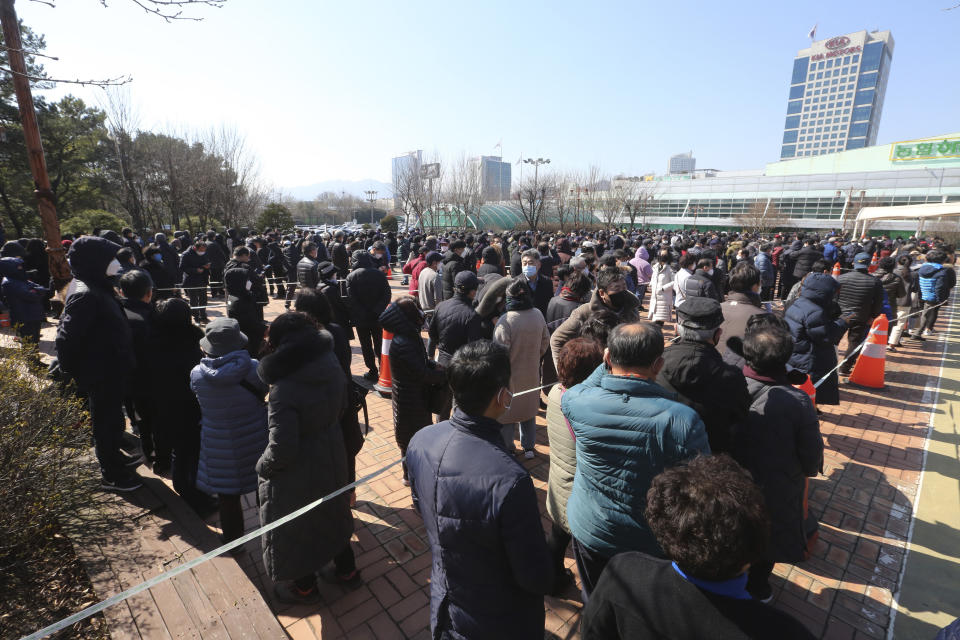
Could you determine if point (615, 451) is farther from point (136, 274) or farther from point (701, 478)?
point (136, 274)

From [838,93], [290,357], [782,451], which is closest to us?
[290,357]

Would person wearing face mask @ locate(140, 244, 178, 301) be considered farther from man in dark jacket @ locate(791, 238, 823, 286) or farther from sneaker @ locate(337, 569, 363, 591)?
man in dark jacket @ locate(791, 238, 823, 286)

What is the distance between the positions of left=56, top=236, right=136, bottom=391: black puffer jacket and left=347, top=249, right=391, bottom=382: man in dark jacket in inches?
111

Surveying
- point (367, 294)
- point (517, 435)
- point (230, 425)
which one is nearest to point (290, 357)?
point (230, 425)

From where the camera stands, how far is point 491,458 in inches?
65.3

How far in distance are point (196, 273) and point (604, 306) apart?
1010 cm

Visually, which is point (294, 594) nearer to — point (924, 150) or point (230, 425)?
point (230, 425)

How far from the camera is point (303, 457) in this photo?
264cm

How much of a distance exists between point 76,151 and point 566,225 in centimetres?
3803

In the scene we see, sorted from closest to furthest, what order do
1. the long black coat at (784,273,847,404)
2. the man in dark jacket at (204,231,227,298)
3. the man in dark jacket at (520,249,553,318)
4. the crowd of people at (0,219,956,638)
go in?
the crowd of people at (0,219,956,638) → the long black coat at (784,273,847,404) → the man in dark jacket at (520,249,553,318) → the man in dark jacket at (204,231,227,298)

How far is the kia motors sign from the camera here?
12700cm

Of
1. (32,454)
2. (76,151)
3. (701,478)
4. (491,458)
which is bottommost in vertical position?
(32,454)

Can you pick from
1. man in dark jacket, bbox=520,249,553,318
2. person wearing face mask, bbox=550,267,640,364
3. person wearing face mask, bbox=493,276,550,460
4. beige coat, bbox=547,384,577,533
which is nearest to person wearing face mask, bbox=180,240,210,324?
man in dark jacket, bbox=520,249,553,318

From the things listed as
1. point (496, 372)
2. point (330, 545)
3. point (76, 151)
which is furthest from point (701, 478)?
point (76, 151)
